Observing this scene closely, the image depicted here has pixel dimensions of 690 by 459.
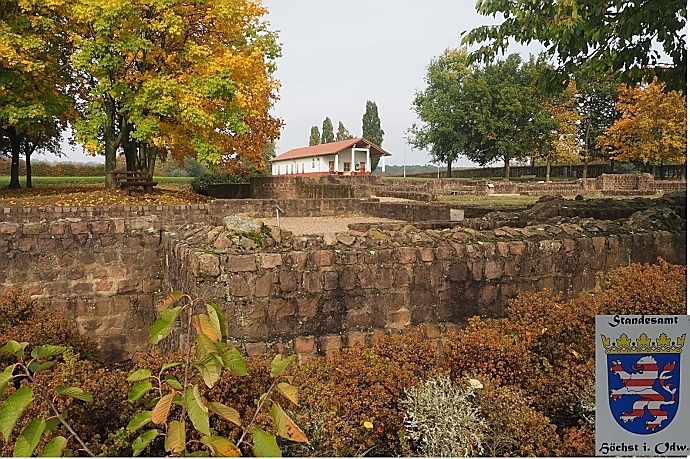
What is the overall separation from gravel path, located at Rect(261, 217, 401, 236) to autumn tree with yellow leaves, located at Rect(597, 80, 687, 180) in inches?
269

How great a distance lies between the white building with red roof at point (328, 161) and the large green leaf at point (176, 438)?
21911 millimetres

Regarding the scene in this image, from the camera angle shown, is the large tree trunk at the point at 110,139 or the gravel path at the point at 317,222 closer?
the gravel path at the point at 317,222

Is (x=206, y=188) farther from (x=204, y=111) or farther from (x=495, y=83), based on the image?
(x=495, y=83)

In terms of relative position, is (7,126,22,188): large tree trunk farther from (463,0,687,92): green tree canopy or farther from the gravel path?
(463,0,687,92): green tree canopy

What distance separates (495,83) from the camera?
19562 millimetres

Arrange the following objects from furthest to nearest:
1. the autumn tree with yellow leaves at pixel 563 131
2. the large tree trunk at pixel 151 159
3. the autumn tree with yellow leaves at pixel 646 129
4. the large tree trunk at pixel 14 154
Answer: the large tree trunk at pixel 14 154, the autumn tree with yellow leaves at pixel 563 131, the large tree trunk at pixel 151 159, the autumn tree with yellow leaves at pixel 646 129

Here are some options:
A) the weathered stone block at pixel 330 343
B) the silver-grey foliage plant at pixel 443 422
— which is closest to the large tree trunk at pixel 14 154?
the weathered stone block at pixel 330 343

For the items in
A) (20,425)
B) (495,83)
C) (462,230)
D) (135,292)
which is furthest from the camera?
(495,83)

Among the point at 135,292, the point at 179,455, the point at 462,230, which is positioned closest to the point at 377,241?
the point at 462,230

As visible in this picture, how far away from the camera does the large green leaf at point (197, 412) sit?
5.93ft

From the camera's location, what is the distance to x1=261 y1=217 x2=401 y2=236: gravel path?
1304 cm

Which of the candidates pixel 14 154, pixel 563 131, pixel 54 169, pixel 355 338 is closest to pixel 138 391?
pixel 355 338

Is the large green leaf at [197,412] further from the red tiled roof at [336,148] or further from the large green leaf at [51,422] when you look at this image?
the red tiled roof at [336,148]

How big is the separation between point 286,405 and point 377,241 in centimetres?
177
